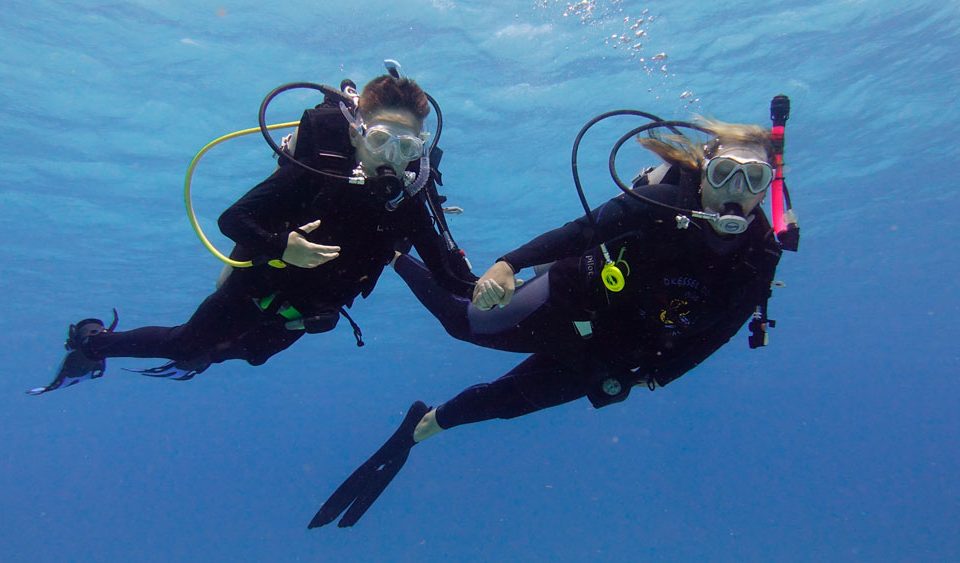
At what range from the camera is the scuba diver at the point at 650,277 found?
4.54 metres

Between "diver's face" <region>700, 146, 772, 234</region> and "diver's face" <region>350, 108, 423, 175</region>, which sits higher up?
"diver's face" <region>350, 108, 423, 175</region>

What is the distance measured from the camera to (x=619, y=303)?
536 centimetres

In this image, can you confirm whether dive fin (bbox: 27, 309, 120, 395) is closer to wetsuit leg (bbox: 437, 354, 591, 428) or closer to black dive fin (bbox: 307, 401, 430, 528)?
black dive fin (bbox: 307, 401, 430, 528)

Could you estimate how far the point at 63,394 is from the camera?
5703cm

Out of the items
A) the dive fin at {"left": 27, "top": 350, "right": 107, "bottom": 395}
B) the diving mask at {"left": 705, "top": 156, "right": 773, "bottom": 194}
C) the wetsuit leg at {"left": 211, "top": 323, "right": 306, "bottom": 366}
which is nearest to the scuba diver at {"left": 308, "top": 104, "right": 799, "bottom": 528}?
the diving mask at {"left": 705, "top": 156, "right": 773, "bottom": 194}

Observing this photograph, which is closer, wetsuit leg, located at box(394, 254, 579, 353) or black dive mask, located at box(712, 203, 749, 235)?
black dive mask, located at box(712, 203, 749, 235)

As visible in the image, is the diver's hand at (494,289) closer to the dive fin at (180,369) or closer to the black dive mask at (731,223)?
the black dive mask at (731,223)

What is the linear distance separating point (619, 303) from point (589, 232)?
82 centimetres

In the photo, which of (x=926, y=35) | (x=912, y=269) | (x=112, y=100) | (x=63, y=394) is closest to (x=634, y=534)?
(x=912, y=269)

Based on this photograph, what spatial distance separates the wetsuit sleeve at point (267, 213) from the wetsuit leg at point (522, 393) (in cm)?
322

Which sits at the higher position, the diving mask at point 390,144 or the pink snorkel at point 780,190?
the diving mask at point 390,144

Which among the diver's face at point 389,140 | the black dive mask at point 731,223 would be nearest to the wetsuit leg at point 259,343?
the diver's face at point 389,140

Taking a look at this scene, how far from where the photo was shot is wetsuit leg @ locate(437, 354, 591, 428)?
6633 mm

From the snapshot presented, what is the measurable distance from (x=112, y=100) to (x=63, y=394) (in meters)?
56.3
